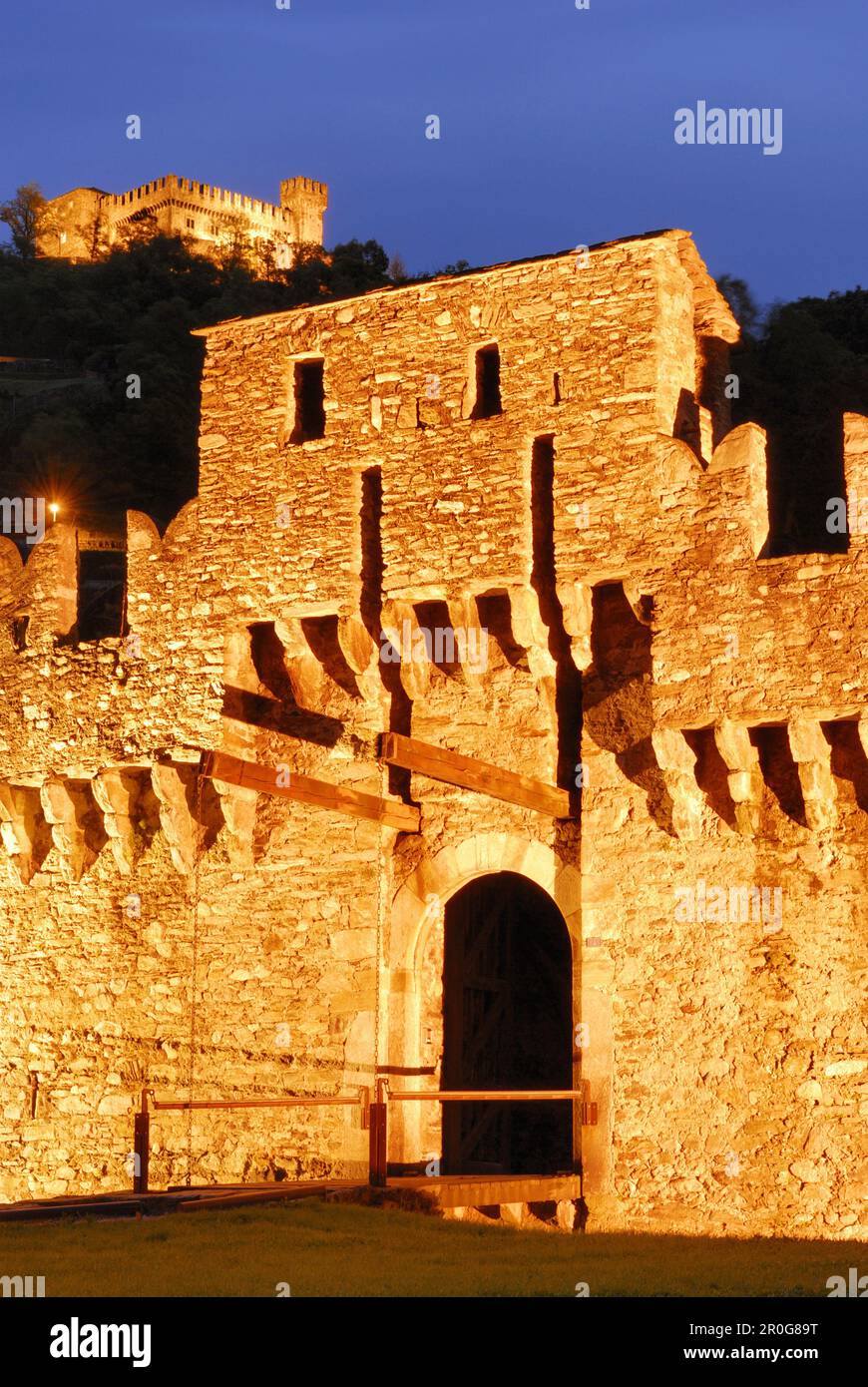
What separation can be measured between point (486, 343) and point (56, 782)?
5.31m

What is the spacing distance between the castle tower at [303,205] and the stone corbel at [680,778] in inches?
2194

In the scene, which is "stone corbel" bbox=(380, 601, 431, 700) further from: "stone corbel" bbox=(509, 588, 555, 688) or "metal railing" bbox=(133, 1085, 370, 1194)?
"metal railing" bbox=(133, 1085, 370, 1194)

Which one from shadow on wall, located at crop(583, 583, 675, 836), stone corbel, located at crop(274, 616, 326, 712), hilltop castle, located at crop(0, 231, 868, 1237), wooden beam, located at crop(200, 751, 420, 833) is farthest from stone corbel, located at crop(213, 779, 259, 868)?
shadow on wall, located at crop(583, 583, 675, 836)

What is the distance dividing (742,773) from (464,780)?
1.93 meters

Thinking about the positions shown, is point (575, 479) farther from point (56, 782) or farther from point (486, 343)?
point (56, 782)

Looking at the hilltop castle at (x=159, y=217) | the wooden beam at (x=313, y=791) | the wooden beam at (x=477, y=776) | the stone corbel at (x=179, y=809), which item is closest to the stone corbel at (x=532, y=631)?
the wooden beam at (x=477, y=776)

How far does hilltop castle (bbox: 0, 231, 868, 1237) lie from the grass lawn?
3.06 ft

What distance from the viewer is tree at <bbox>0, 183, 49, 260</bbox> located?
61.2m

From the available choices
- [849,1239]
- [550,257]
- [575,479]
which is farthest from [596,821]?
[550,257]

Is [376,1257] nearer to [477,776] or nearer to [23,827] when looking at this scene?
[477,776]

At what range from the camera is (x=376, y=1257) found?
10.3m

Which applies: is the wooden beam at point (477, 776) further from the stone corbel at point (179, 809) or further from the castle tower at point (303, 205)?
the castle tower at point (303, 205)

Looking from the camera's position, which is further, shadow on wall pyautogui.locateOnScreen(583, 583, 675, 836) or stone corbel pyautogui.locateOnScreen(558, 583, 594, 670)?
stone corbel pyautogui.locateOnScreen(558, 583, 594, 670)

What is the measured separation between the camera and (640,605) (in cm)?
1318
